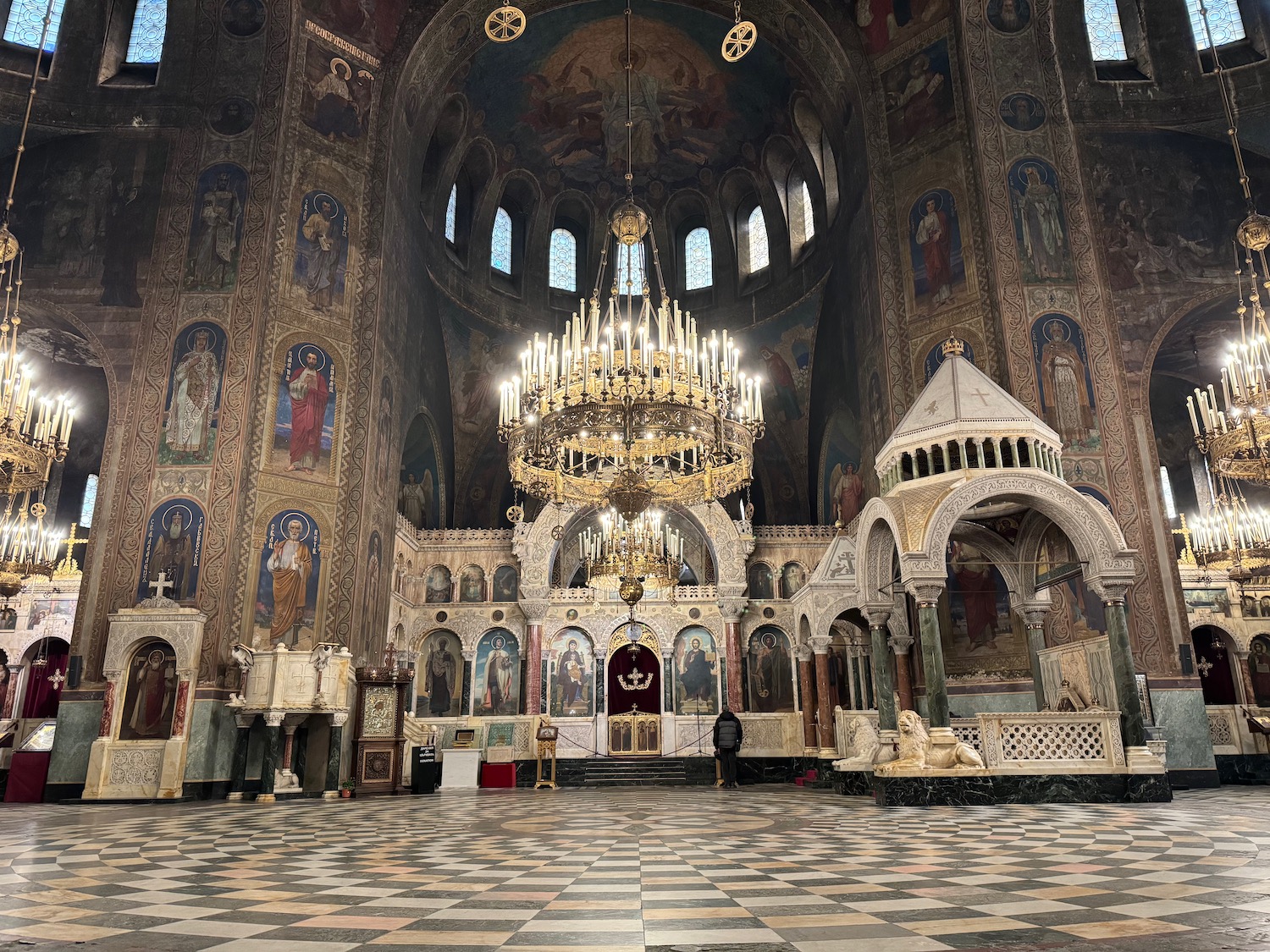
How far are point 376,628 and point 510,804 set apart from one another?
6.26 metres

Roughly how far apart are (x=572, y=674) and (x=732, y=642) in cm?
418

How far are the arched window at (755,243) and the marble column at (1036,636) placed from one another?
16537mm

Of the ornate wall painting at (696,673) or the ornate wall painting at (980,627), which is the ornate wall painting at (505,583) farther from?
the ornate wall painting at (980,627)

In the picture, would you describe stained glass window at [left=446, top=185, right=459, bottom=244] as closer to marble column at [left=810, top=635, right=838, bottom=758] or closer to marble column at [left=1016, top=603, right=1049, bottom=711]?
marble column at [left=810, top=635, right=838, bottom=758]

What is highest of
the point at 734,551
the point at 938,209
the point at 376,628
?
the point at 938,209

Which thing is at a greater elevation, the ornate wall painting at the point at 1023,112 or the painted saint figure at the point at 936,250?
the ornate wall painting at the point at 1023,112

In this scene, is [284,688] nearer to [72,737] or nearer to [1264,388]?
[72,737]

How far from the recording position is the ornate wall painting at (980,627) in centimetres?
1440

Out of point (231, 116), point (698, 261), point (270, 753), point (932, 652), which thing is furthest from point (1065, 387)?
point (231, 116)

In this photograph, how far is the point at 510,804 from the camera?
11875mm

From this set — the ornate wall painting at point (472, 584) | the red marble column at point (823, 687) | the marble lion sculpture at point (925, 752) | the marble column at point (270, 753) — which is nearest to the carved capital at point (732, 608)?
the red marble column at point (823, 687)

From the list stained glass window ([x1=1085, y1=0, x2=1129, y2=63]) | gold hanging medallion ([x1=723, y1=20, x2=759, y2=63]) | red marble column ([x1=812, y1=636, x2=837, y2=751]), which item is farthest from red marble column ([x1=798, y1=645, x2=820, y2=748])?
stained glass window ([x1=1085, y1=0, x2=1129, y2=63])

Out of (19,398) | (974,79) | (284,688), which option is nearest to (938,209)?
(974,79)

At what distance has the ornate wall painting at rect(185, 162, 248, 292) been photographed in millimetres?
15734
